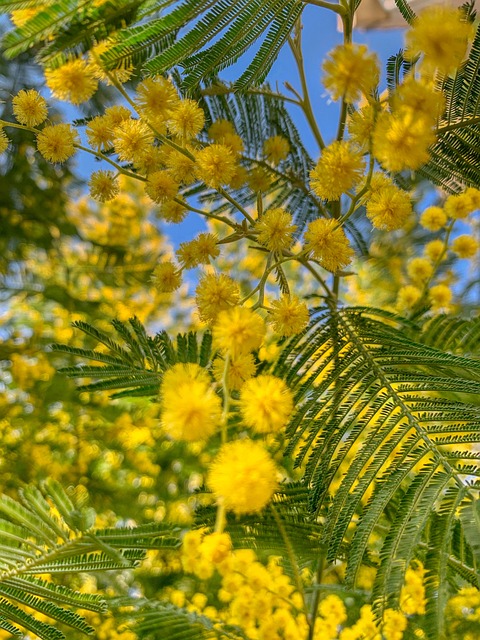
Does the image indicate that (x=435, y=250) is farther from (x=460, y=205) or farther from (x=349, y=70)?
(x=349, y=70)

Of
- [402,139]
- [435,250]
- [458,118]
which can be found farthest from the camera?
[435,250]

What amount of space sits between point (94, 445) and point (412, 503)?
2.30 metres

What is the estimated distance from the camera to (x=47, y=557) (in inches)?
29.0

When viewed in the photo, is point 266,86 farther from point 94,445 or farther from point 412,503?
point 94,445

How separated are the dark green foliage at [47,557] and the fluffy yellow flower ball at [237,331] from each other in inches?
10.4

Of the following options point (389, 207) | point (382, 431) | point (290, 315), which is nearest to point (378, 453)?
point (382, 431)

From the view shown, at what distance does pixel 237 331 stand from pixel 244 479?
0.55 ft

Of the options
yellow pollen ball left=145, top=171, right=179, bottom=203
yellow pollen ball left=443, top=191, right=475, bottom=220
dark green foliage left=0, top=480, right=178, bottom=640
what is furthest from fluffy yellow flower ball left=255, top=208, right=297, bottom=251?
yellow pollen ball left=443, top=191, right=475, bottom=220

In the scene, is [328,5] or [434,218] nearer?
[328,5]

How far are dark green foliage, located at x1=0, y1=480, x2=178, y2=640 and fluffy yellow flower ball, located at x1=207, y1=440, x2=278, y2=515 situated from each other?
0.25 m

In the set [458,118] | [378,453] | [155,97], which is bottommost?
[378,453]

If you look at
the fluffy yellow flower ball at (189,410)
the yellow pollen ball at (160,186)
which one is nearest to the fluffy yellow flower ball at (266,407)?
the fluffy yellow flower ball at (189,410)

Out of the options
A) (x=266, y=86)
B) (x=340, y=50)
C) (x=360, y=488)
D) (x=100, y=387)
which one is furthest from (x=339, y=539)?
(x=266, y=86)

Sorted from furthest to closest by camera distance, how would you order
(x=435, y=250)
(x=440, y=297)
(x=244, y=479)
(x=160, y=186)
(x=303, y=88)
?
(x=435, y=250)
(x=440, y=297)
(x=303, y=88)
(x=160, y=186)
(x=244, y=479)
